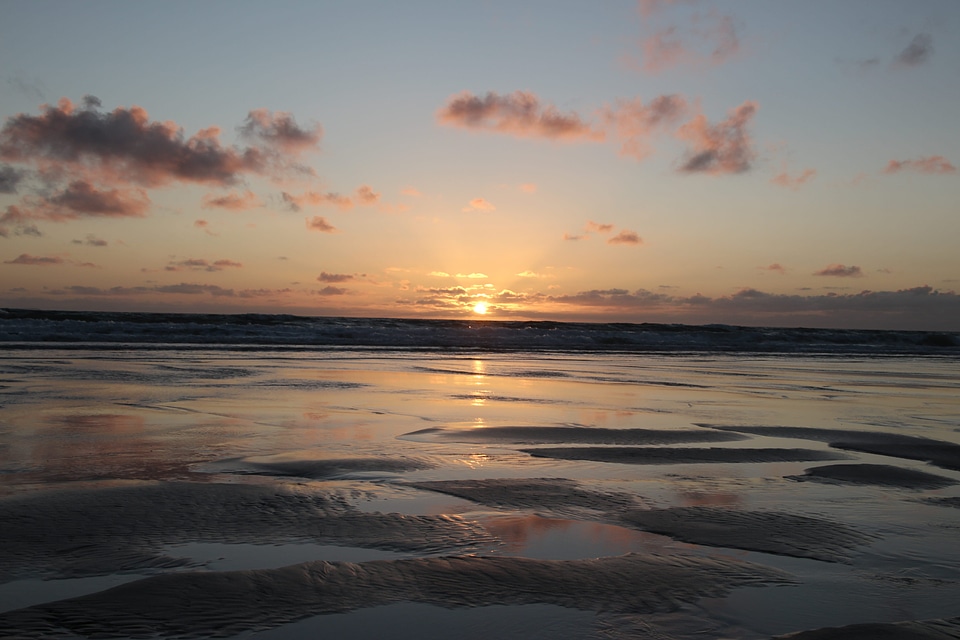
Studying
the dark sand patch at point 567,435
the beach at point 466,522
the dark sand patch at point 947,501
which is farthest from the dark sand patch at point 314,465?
the dark sand patch at point 947,501

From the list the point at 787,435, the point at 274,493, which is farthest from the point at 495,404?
the point at 274,493

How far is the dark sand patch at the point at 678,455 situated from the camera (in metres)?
7.03

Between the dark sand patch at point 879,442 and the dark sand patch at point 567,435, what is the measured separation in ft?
2.34

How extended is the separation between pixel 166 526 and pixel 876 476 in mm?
5711

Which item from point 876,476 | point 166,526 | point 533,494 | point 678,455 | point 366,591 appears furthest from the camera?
point 678,455

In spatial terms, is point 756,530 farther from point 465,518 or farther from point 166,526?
point 166,526

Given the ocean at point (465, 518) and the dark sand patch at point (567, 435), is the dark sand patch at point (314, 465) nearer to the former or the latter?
the ocean at point (465, 518)

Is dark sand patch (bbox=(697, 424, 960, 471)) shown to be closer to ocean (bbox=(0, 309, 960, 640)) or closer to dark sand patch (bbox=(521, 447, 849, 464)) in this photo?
ocean (bbox=(0, 309, 960, 640))

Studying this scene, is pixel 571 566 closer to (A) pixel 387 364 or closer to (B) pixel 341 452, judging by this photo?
(B) pixel 341 452

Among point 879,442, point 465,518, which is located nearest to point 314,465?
point 465,518

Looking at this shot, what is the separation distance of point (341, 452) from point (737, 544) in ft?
13.0

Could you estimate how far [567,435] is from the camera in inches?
332

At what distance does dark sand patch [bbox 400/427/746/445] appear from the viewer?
7.98 metres

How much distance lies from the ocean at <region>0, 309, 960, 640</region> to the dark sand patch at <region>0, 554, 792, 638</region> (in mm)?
15
